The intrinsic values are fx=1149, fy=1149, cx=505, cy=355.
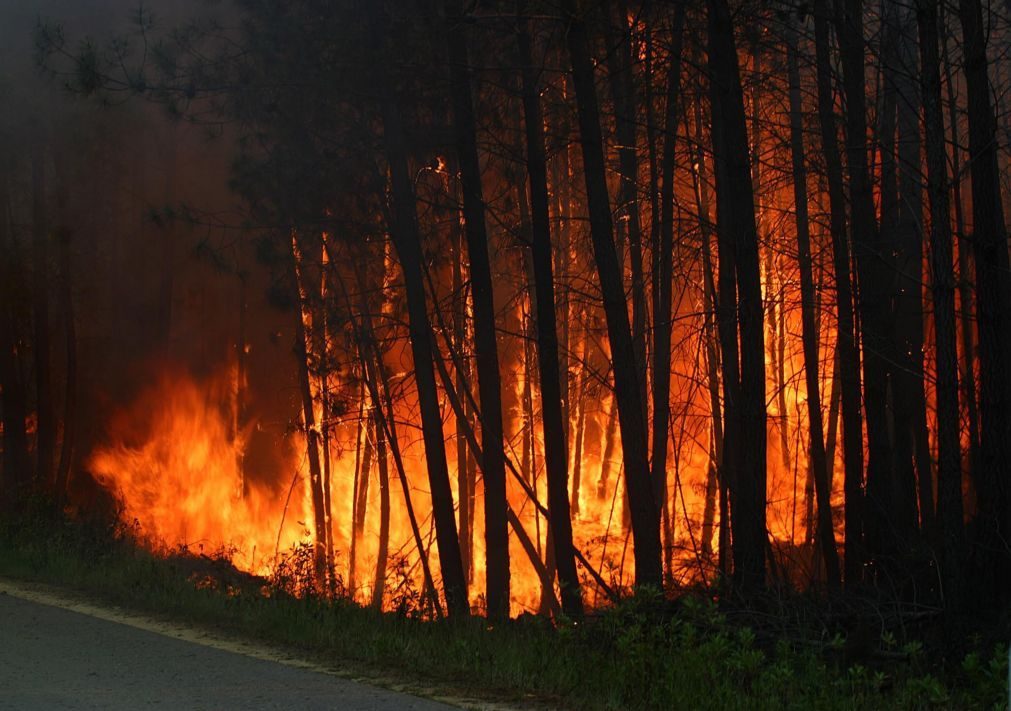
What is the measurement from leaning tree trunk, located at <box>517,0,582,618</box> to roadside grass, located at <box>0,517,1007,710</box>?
451 centimetres

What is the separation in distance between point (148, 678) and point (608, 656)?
2809 millimetres

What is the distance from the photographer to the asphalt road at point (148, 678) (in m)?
6.21

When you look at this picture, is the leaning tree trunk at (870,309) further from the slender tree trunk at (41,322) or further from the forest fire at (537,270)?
the slender tree trunk at (41,322)

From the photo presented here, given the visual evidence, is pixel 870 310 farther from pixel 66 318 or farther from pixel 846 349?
pixel 66 318

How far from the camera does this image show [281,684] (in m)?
6.63

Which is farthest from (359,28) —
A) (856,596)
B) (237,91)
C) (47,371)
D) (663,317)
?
(47,371)

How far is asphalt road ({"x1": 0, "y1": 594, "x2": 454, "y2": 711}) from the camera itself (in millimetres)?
6207

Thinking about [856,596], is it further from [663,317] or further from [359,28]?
[359,28]

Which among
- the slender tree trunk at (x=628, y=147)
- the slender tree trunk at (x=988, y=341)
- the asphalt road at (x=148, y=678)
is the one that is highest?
the slender tree trunk at (x=628, y=147)

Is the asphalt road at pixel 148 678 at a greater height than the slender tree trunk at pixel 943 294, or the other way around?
the slender tree trunk at pixel 943 294

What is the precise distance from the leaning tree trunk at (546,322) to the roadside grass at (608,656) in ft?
14.8

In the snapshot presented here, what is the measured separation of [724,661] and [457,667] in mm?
1667

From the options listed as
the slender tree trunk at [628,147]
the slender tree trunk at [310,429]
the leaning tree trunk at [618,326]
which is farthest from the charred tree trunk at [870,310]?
the slender tree trunk at [310,429]

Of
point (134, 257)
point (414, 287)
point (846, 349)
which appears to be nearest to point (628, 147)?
point (414, 287)
